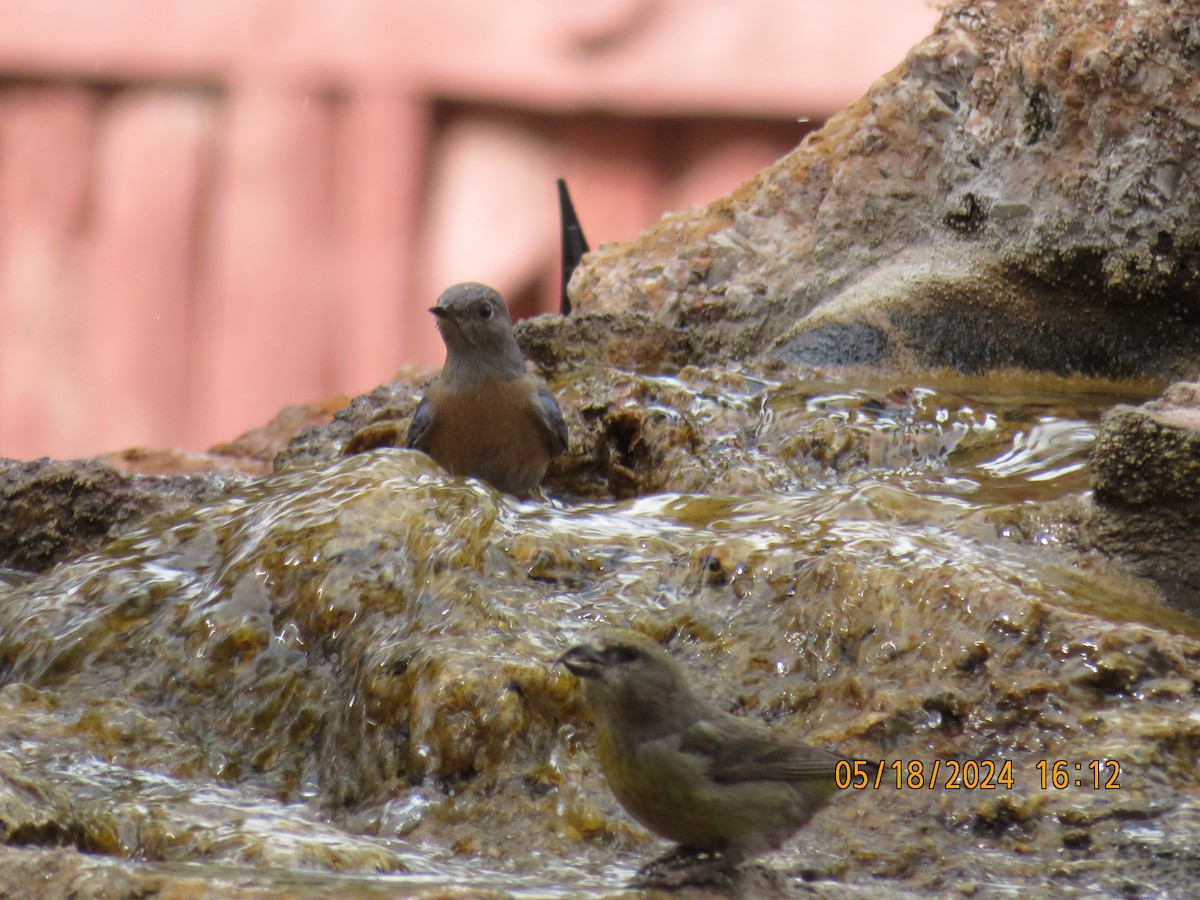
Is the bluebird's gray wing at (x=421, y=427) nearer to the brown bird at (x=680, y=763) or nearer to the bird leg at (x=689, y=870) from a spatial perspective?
the brown bird at (x=680, y=763)

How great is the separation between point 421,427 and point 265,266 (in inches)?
190

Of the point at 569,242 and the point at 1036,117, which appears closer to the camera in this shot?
the point at 1036,117

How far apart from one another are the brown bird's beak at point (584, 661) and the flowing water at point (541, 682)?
0.34 m

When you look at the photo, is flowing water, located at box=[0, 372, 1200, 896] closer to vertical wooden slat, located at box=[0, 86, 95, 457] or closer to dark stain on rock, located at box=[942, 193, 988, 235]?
dark stain on rock, located at box=[942, 193, 988, 235]

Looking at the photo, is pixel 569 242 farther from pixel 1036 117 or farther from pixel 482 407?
pixel 482 407

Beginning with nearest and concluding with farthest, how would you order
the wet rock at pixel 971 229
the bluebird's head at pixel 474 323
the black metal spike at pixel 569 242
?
the bluebird's head at pixel 474 323
the wet rock at pixel 971 229
the black metal spike at pixel 569 242

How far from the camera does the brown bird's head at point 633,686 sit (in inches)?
89.6

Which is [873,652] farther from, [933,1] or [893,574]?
[933,1]

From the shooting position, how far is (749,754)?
7.60 ft

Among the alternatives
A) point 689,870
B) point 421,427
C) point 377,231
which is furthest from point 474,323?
point 377,231

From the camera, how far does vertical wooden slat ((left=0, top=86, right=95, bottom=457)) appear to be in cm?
901
